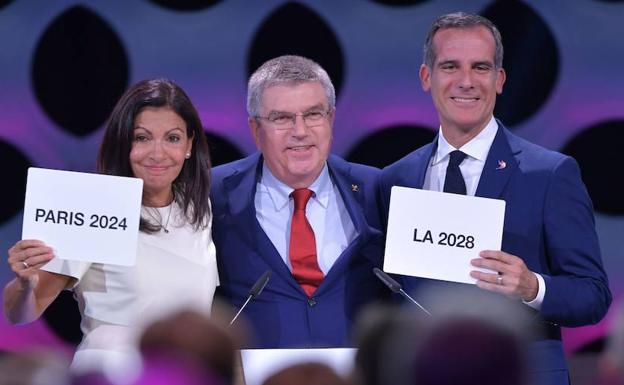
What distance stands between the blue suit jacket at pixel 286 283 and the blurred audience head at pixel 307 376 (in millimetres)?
1996

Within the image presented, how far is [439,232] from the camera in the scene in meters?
2.54

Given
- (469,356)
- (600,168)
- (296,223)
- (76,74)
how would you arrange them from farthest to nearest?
(600,168) → (76,74) → (296,223) → (469,356)

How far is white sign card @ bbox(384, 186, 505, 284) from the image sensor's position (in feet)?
8.20

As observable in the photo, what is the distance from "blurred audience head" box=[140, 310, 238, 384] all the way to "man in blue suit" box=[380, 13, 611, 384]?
1.70m

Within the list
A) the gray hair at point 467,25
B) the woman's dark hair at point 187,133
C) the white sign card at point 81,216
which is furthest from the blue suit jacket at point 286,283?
the gray hair at point 467,25

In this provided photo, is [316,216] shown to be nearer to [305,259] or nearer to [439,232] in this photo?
[305,259]

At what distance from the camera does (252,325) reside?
9.50 ft

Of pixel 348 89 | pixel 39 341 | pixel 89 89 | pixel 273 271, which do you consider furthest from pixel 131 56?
pixel 273 271

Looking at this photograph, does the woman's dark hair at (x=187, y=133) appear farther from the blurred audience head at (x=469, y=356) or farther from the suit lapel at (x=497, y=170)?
the blurred audience head at (x=469, y=356)

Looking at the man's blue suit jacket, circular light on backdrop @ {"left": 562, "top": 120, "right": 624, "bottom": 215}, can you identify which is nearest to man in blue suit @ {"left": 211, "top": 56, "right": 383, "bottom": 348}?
the man's blue suit jacket

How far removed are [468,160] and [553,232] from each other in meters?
0.36

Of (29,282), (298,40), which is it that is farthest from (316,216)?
(298,40)

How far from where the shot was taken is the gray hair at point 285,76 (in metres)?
3.01

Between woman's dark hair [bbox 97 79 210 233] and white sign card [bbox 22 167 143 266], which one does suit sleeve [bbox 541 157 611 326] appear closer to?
woman's dark hair [bbox 97 79 210 233]
